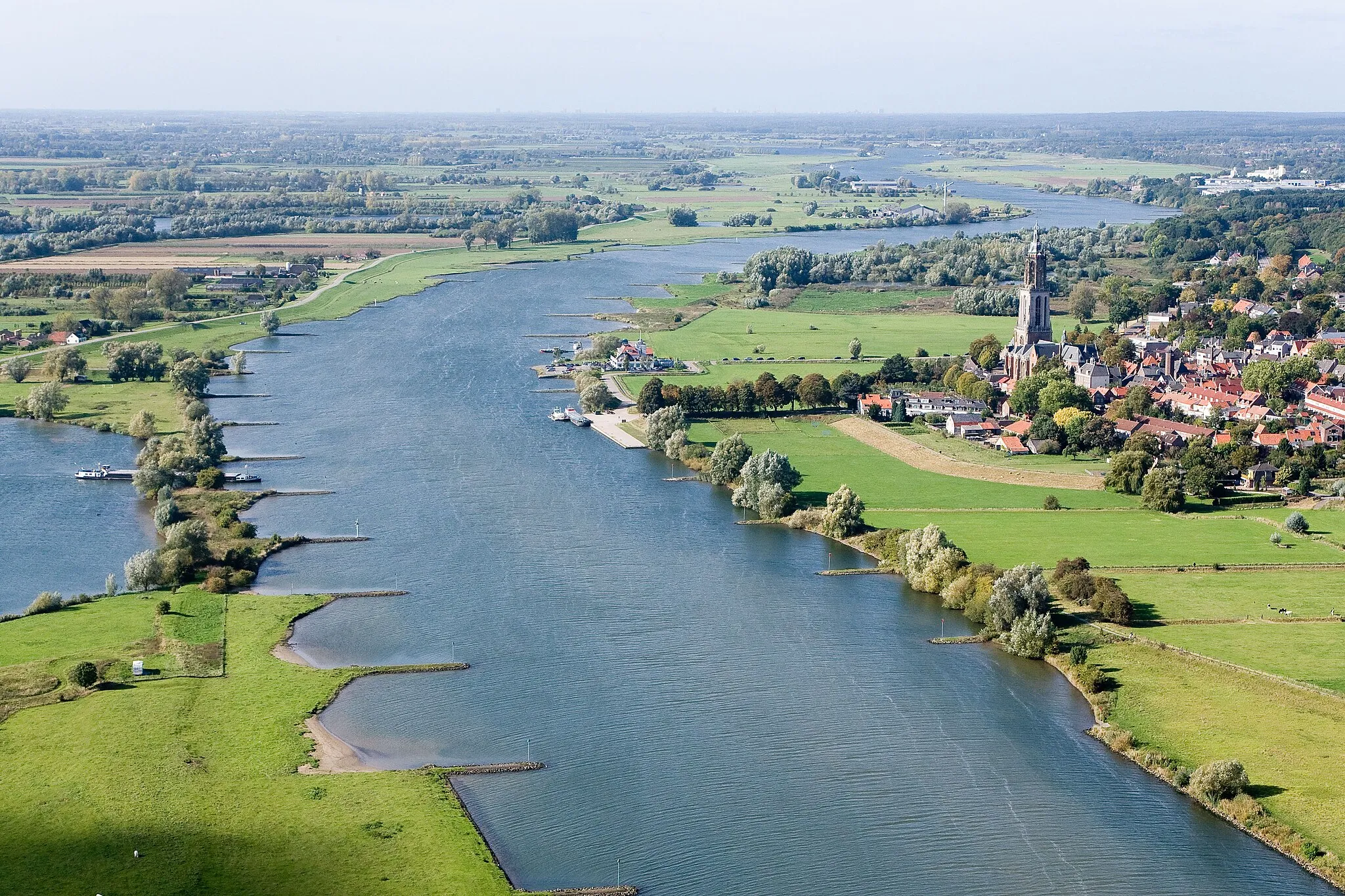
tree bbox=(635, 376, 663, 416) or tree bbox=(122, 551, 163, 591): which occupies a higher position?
tree bbox=(635, 376, 663, 416)

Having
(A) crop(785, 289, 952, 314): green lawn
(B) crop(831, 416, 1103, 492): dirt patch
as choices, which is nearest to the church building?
(B) crop(831, 416, 1103, 492): dirt patch

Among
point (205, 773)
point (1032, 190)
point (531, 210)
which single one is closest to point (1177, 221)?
point (531, 210)

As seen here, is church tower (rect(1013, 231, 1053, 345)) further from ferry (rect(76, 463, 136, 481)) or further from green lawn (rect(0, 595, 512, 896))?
green lawn (rect(0, 595, 512, 896))

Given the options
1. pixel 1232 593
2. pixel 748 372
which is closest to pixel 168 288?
pixel 748 372

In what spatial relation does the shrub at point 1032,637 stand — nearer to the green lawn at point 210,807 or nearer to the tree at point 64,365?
the green lawn at point 210,807

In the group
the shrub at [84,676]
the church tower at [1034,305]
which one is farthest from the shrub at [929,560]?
the church tower at [1034,305]

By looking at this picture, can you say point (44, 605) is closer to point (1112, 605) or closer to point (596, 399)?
point (1112, 605)
